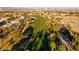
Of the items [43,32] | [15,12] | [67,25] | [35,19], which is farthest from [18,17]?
[67,25]

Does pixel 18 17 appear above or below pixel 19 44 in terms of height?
above

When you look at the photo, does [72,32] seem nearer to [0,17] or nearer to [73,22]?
[73,22]

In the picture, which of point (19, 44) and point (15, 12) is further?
point (15, 12)

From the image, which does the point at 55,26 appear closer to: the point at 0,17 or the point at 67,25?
the point at 67,25

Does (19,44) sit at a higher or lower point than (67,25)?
lower

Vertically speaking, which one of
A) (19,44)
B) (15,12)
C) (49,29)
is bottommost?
(19,44)

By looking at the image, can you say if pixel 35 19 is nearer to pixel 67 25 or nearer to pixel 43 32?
pixel 43 32
